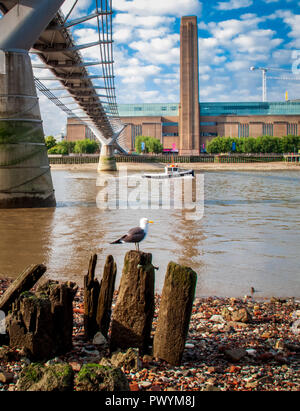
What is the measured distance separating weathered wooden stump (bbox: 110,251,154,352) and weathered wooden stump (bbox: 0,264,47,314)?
82cm

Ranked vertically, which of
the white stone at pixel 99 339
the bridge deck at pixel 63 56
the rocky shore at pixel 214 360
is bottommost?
the rocky shore at pixel 214 360

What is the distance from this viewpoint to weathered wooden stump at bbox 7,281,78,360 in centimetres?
371

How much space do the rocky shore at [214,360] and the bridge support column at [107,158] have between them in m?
63.4

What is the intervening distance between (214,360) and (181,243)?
26.4ft

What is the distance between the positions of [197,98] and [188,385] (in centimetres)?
12109

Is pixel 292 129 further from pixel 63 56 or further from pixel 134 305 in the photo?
pixel 134 305

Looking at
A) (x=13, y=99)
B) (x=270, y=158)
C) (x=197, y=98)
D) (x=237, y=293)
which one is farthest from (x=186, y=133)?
(x=237, y=293)

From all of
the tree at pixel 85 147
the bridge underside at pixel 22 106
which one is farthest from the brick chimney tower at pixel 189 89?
the bridge underside at pixel 22 106

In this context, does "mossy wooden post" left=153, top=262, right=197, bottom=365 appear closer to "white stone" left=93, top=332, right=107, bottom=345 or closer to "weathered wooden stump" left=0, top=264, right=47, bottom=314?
"white stone" left=93, top=332, right=107, bottom=345

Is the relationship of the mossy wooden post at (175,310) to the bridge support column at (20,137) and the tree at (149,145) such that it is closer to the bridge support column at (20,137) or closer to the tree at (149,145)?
the bridge support column at (20,137)

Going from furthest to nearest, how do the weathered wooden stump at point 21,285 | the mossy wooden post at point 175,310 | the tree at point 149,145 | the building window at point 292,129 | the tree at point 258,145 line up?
the building window at point 292,129 → the tree at point 149,145 → the tree at point 258,145 → the weathered wooden stump at point 21,285 → the mossy wooden post at point 175,310

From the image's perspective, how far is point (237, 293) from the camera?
23.2 ft

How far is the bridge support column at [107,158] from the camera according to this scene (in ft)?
223
